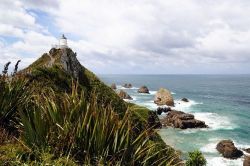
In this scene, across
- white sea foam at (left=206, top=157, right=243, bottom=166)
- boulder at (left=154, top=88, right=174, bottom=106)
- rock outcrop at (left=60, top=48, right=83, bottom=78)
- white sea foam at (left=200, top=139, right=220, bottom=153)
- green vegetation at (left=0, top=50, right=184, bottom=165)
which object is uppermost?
rock outcrop at (left=60, top=48, right=83, bottom=78)

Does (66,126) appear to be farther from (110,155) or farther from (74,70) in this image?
(74,70)

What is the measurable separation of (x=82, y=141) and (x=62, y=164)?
0.82 metres

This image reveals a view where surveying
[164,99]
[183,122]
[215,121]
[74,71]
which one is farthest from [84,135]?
[164,99]

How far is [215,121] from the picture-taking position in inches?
3474

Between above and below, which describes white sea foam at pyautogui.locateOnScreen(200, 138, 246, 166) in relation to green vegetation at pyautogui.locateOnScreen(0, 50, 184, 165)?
below

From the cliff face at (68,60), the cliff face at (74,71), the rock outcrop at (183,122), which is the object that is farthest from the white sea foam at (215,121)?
the cliff face at (68,60)

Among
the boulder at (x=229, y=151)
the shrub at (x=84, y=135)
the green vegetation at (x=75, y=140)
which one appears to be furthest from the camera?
the boulder at (x=229, y=151)

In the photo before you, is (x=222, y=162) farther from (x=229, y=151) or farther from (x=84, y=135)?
(x=84, y=135)

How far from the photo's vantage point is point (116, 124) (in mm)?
8305

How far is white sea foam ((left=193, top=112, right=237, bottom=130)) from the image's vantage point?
80.5m

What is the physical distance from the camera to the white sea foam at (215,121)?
80500 millimetres

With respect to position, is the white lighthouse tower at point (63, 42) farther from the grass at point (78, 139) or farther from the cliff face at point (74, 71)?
the grass at point (78, 139)

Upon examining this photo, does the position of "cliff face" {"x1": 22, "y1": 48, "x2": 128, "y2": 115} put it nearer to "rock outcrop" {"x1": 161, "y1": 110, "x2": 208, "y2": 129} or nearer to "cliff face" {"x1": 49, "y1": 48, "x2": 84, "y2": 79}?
"cliff face" {"x1": 49, "y1": 48, "x2": 84, "y2": 79}

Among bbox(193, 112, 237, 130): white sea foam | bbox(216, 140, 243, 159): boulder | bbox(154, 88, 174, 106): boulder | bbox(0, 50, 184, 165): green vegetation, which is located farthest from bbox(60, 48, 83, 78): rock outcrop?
bbox(154, 88, 174, 106): boulder
